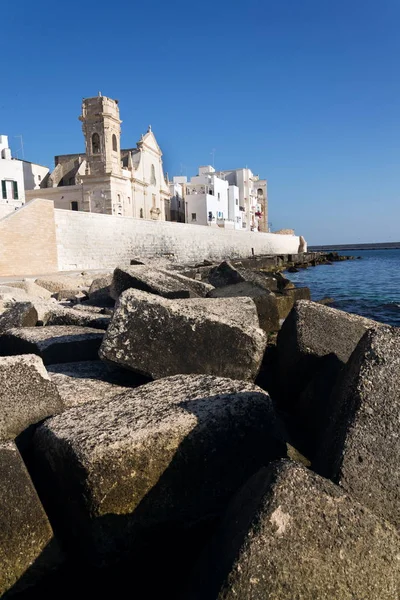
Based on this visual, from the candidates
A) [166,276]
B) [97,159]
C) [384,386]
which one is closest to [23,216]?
[166,276]

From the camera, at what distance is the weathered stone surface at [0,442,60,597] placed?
2.05 m

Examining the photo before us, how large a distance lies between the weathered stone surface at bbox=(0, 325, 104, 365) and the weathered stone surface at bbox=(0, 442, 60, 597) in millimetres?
1948

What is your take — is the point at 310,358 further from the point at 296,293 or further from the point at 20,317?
the point at 296,293

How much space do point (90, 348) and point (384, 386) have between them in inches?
111

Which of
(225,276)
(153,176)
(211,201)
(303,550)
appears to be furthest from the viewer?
(211,201)

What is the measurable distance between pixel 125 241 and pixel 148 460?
2243 cm

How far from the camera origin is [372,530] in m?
1.58

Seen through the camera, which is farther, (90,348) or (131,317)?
(90,348)

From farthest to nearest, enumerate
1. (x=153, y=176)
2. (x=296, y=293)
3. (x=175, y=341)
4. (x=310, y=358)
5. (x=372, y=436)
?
1. (x=153, y=176)
2. (x=296, y=293)
3. (x=310, y=358)
4. (x=175, y=341)
5. (x=372, y=436)

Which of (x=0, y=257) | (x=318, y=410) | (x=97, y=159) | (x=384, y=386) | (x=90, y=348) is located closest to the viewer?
(x=384, y=386)

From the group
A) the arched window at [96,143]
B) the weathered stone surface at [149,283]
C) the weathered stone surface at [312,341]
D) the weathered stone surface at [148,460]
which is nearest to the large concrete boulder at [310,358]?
the weathered stone surface at [312,341]

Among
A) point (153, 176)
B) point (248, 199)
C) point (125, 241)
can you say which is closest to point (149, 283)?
point (125, 241)

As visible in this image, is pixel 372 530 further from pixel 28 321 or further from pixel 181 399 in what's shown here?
pixel 28 321

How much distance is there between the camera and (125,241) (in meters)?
24.0
